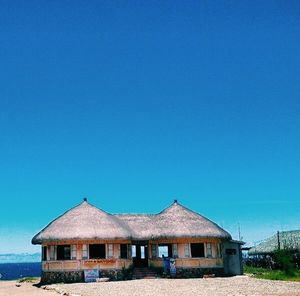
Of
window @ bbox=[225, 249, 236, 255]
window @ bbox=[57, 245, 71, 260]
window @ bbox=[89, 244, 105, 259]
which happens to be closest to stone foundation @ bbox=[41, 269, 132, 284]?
window @ bbox=[57, 245, 71, 260]

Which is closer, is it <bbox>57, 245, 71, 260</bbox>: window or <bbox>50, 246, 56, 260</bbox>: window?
<bbox>50, 246, 56, 260</bbox>: window

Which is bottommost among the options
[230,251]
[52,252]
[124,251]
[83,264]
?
[83,264]

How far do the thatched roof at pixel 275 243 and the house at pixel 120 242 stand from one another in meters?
17.1

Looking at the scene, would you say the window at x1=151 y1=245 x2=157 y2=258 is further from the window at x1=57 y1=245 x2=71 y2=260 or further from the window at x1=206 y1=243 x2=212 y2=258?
the window at x1=57 y1=245 x2=71 y2=260

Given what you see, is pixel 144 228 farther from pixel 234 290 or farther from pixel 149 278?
pixel 234 290

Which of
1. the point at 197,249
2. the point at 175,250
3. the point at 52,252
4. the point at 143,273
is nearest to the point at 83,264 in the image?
the point at 52,252

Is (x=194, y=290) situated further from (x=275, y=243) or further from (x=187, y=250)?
(x=275, y=243)

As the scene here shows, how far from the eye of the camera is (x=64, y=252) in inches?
1442

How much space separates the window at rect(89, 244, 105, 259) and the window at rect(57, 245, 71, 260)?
1651 mm

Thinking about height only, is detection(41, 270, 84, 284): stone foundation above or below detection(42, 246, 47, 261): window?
below

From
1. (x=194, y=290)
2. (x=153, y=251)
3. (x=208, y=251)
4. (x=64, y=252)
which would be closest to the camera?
(x=194, y=290)

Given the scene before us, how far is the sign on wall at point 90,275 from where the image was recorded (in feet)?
116

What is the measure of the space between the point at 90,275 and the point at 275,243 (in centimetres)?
2949

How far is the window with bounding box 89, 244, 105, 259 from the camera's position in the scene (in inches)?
1462
